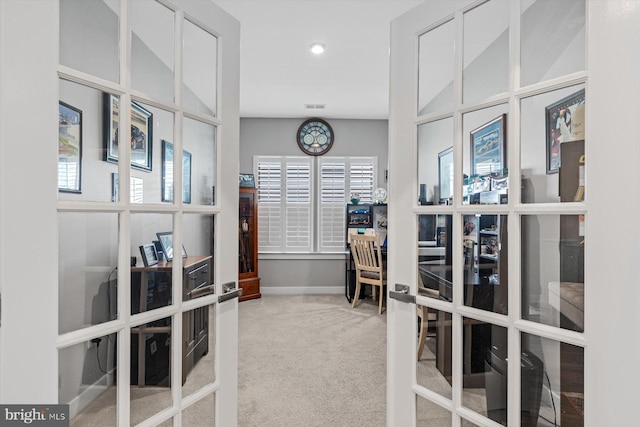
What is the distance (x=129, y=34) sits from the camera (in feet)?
3.81

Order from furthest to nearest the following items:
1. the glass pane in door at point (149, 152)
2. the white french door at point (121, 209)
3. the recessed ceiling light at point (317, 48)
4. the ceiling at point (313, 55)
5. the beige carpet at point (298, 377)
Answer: the recessed ceiling light at point (317, 48) → the ceiling at point (313, 55) → the beige carpet at point (298, 377) → the glass pane in door at point (149, 152) → the white french door at point (121, 209)

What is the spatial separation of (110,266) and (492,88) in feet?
4.64

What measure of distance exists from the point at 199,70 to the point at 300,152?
4.20 m

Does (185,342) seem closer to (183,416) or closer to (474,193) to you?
(183,416)

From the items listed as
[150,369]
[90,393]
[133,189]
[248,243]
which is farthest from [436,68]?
[248,243]

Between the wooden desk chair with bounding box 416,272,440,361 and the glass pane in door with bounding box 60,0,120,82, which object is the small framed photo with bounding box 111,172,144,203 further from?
the wooden desk chair with bounding box 416,272,440,361

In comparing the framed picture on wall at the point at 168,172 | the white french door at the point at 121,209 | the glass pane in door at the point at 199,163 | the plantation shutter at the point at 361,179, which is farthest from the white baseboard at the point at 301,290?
the framed picture on wall at the point at 168,172

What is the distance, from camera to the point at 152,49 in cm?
125

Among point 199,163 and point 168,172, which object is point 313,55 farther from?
point 168,172

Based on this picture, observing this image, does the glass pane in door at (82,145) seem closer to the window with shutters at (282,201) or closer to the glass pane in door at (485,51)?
the glass pane in door at (485,51)
